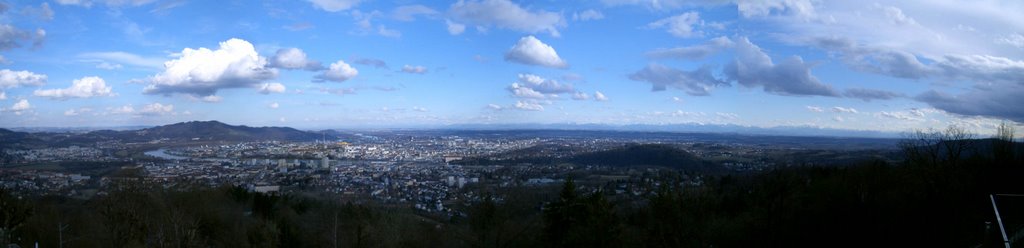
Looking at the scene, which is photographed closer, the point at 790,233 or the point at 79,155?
the point at 790,233

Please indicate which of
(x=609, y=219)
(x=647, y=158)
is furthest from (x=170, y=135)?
(x=609, y=219)

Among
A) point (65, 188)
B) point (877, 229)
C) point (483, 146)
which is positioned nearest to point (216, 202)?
point (65, 188)

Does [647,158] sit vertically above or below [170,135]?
below

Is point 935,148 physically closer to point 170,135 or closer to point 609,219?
point 609,219

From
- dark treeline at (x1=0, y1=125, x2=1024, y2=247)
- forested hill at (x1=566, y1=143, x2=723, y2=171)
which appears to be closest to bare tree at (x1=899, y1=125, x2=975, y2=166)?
dark treeline at (x1=0, y1=125, x2=1024, y2=247)

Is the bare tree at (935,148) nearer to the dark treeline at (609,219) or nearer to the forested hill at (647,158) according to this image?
the dark treeline at (609,219)

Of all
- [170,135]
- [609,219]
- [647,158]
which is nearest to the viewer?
[609,219]

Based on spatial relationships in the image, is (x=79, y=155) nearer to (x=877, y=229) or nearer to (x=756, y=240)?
(x=756, y=240)

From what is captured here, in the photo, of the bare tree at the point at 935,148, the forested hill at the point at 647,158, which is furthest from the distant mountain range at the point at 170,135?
the bare tree at the point at 935,148
